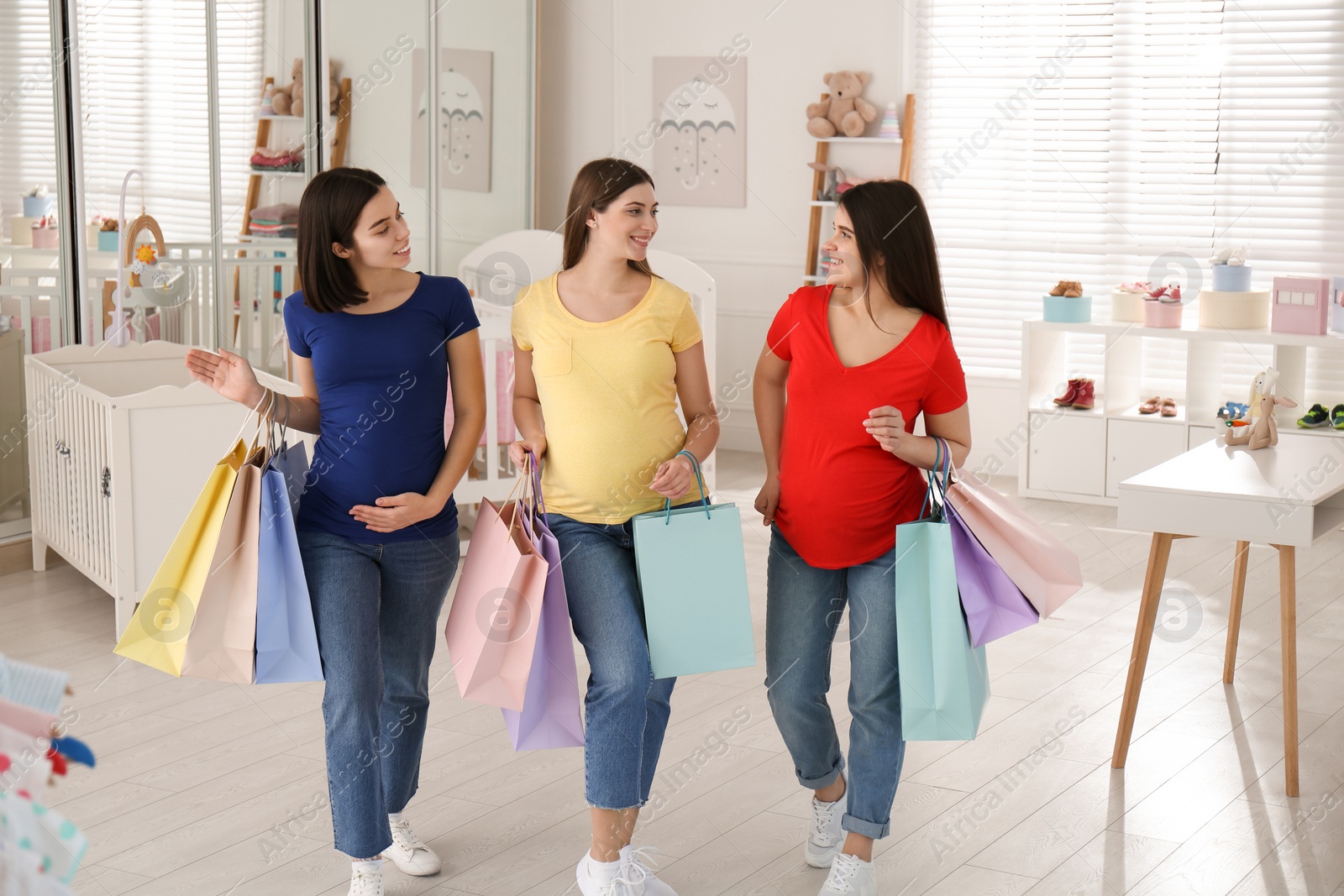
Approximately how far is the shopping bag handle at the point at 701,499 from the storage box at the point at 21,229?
298 centimetres

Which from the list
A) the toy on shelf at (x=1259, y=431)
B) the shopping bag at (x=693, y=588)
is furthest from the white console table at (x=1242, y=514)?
the shopping bag at (x=693, y=588)

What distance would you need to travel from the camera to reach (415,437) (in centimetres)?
209

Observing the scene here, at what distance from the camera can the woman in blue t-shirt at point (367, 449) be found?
78.8 inches

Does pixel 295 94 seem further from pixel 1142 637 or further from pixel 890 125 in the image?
pixel 1142 637

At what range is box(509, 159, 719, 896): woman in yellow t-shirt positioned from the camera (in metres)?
2.02

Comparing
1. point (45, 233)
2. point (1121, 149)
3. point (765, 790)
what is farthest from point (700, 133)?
point (765, 790)

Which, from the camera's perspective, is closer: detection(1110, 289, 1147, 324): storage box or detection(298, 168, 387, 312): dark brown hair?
detection(298, 168, 387, 312): dark brown hair

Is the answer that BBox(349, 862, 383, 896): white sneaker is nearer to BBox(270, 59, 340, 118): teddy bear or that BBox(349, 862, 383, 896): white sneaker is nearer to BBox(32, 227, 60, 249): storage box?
BBox(32, 227, 60, 249): storage box

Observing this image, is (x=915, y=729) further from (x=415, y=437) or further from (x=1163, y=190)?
(x=1163, y=190)

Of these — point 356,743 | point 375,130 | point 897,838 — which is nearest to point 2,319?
point 375,130

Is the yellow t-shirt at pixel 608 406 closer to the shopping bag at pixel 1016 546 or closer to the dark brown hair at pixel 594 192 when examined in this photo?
the dark brown hair at pixel 594 192

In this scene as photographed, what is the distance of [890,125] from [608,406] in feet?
13.4

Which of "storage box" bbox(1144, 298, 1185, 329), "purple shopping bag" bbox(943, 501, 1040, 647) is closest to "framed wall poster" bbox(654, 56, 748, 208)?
"storage box" bbox(1144, 298, 1185, 329)

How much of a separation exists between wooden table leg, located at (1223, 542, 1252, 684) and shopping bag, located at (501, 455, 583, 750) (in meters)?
1.60
